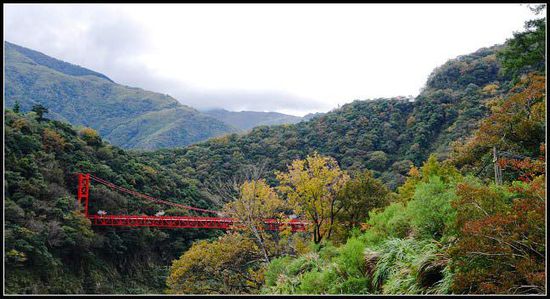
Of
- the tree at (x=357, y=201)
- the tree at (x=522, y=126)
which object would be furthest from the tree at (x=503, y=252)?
the tree at (x=357, y=201)

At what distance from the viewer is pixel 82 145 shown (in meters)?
28.5

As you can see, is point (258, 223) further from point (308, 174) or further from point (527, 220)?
point (527, 220)

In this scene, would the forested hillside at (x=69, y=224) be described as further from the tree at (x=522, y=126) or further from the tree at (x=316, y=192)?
the tree at (x=522, y=126)

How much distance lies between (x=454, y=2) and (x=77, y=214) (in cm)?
2213

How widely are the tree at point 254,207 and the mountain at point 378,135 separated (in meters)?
23.9

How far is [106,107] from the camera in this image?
358ft

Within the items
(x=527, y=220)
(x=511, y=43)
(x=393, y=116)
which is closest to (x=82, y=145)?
(x=511, y=43)

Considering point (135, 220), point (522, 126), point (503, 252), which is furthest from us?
point (135, 220)

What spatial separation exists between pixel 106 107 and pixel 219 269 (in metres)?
107

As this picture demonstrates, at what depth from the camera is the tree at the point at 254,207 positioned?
1139 centimetres

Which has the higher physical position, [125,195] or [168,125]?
[168,125]

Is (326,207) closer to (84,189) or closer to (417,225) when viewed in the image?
(417,225)

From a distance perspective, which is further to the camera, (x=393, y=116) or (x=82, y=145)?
(x=393, y=116)

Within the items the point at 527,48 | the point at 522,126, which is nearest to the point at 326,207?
the point at 522,126
